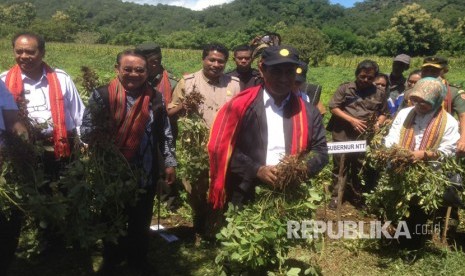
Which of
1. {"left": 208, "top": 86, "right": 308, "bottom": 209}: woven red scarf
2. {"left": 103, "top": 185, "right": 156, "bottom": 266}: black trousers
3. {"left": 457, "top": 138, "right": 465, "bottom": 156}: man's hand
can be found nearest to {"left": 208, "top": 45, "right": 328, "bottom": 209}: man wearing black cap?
{"left": 208, "top": 86, "right": 308, "bottom": 209}: woven red scarf

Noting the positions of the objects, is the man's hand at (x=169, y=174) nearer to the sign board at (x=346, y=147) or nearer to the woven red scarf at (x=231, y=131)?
the woven red scarf at (x=231, y=131)

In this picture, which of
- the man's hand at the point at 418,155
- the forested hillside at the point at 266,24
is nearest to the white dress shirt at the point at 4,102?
the man's hand at the point at 418,155

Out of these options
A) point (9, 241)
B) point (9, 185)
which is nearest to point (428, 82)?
point (9, 185)

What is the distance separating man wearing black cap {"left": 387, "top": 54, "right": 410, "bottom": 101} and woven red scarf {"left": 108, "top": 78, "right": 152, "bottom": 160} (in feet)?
12.8

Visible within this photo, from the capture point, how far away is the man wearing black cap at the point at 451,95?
372cm

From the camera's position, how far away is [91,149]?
9.55ft

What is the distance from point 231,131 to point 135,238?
1.31 metres

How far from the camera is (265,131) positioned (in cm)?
279

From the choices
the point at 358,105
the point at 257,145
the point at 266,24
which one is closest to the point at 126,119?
the point at 257,145

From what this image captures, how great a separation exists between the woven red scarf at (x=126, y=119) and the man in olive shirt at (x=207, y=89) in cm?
83

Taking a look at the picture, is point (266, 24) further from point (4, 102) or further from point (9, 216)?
point (9, 216)

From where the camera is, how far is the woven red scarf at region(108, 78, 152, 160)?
10.00ft

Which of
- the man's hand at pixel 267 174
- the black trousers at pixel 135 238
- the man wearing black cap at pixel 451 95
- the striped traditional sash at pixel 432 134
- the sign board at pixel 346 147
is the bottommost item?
the black trousers at pixel 135 238

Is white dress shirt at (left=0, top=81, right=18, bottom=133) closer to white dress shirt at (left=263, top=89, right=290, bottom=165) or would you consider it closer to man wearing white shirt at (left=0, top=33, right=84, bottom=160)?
man wearing white shirt at (left=0, top=33, right=84, bottom=160)
